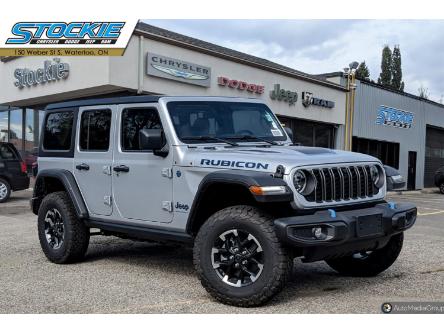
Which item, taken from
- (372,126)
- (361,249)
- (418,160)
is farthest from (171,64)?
(418,160)

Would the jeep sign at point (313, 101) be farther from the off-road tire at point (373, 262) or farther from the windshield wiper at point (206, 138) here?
the windshield wiper at point (206, 138)

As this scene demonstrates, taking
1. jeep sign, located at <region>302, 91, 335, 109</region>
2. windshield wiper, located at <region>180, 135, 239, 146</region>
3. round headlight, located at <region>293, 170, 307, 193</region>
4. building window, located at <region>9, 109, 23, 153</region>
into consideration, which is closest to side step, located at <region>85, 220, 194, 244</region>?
windshield wiper, located at <region>180, 135, 239, 146</region>

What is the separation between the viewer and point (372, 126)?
25.9 m

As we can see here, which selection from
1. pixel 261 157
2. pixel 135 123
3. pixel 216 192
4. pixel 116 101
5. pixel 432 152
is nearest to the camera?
Answer: pixel 261 157

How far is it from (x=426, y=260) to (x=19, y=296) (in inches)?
194

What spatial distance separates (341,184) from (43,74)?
14006mm

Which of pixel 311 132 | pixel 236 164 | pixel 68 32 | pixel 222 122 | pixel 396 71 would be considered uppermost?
pixel 396 71

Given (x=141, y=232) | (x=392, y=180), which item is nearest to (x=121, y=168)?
(x=141, y=232)

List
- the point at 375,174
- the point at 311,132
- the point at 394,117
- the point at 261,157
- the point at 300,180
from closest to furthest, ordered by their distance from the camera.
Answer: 1. the point at 300,180
2. the point at 261,157
3. the point at 375,174
4. the point at 311,132
5. the point at 394,117

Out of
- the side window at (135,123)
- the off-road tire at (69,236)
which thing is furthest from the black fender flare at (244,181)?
the off-road tire at (69,236)

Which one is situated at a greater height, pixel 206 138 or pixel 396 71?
pixel 396 71

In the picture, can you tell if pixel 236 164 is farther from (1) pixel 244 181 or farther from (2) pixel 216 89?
(2) pixel 216 89

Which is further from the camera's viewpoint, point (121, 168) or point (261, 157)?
point (121, 168)

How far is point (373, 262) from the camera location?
5840 mm
